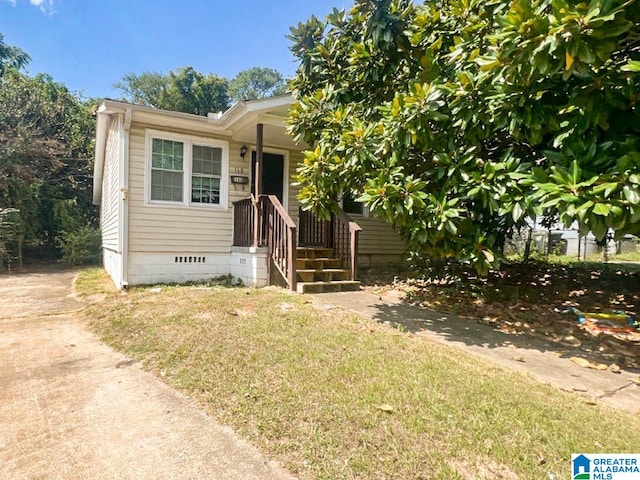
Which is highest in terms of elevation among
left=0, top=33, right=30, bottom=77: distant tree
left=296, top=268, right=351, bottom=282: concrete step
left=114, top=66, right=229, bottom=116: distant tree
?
left=114, top=66, right=229, bottom=116: distant tree

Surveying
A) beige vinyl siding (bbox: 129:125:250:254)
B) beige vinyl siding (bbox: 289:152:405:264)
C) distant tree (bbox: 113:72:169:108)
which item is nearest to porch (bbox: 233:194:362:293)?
beige vinyl siding (bbox: 129:125:250:254)

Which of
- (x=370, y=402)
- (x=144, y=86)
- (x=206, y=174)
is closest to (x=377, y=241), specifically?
(x=206, y=174)

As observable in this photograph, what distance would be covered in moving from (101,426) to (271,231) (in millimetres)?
4529

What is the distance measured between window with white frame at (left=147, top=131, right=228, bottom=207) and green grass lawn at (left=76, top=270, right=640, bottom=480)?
12.5ft

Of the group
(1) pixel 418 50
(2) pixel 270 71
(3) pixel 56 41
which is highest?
(2) pixel 270 71

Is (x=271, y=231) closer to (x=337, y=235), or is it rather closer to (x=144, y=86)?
(x=337, y=235)

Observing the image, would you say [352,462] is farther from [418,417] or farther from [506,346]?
[506,346]

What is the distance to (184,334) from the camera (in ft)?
12.9

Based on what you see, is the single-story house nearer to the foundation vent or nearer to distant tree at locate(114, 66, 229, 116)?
the foundation vent

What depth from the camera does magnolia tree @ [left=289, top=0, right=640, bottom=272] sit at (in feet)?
8.66

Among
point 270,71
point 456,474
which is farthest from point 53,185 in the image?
point 270,71

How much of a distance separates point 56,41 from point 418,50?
2383 cm

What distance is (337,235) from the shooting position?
7.90m

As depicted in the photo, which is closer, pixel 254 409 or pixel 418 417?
pixel 418 417
